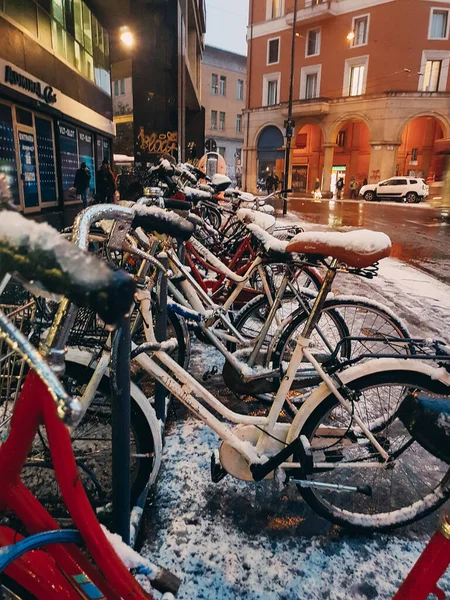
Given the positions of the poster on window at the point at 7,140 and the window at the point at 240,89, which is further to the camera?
the window at the point at 240,89

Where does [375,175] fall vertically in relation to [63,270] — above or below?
below

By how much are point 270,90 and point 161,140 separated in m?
29.1

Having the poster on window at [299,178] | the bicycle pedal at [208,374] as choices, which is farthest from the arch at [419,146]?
the bicycle pedal at [208,374]

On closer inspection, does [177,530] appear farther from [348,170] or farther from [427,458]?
[348,170]

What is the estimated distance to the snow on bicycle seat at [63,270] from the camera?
0.76 metres

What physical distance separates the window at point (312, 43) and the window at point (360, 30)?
10.5 ft

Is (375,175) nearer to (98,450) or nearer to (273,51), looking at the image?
(273,51)

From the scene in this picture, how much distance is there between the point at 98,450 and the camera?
8.74 ft

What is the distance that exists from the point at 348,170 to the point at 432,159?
6856mm

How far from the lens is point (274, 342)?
2.97 m

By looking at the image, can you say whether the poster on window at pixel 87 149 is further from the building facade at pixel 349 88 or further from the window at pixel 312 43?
the window at pixel 312 43

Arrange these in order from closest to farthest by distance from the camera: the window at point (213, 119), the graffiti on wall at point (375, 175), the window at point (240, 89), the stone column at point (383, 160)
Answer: the stone column at point (383, 160) < the graffiti on wall at point (375, 175) < the window at point (213, 119) < the window at point (240, 89)

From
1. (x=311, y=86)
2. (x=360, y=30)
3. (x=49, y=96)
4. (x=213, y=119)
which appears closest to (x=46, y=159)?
(x=49, y=96)

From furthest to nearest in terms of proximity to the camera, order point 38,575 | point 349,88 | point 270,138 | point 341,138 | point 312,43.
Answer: point 341,138, point 270,138, point 312,43, point 349,88, point 38,575
